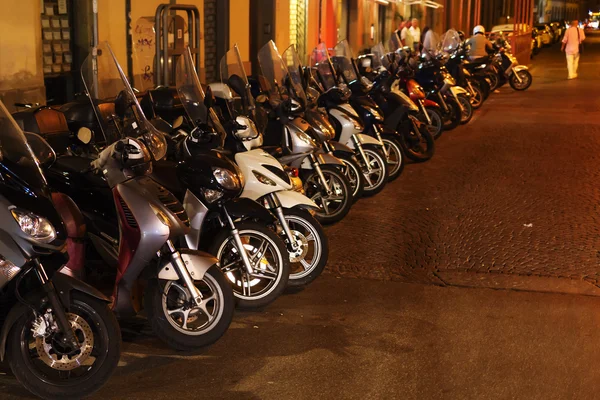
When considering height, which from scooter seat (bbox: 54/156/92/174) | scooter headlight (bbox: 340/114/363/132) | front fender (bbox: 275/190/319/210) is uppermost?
scooter seat (bbox: 54/156/92/174)

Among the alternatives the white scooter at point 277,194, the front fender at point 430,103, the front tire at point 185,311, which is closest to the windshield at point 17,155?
the front tire at point 185,311

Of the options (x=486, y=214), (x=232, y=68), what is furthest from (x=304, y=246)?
(x=486, y=214)

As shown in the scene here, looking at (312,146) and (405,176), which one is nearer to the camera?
(312,146)

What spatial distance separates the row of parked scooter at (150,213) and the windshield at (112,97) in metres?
0.01

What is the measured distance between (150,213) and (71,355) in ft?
2.72

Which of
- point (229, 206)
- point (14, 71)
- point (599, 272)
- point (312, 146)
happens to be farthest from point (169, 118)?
point (599, 272)

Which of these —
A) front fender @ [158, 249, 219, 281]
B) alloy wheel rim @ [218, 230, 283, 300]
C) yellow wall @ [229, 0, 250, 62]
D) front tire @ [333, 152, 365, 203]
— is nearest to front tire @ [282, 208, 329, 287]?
alloy wheel rim @ [218, 230, 283, 300]

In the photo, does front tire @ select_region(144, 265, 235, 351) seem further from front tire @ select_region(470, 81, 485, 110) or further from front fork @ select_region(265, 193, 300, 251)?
front tire @ select_region(470, 81, 485, 110)

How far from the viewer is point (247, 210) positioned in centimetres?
546

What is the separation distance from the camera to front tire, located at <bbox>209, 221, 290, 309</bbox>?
→ 18.0ft

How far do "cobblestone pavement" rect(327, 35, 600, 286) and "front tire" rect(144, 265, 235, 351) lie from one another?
1906 mm

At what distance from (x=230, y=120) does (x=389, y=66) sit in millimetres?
5256

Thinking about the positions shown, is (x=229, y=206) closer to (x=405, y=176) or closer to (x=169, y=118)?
(x=169, y=118)

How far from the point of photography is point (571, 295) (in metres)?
6.10
